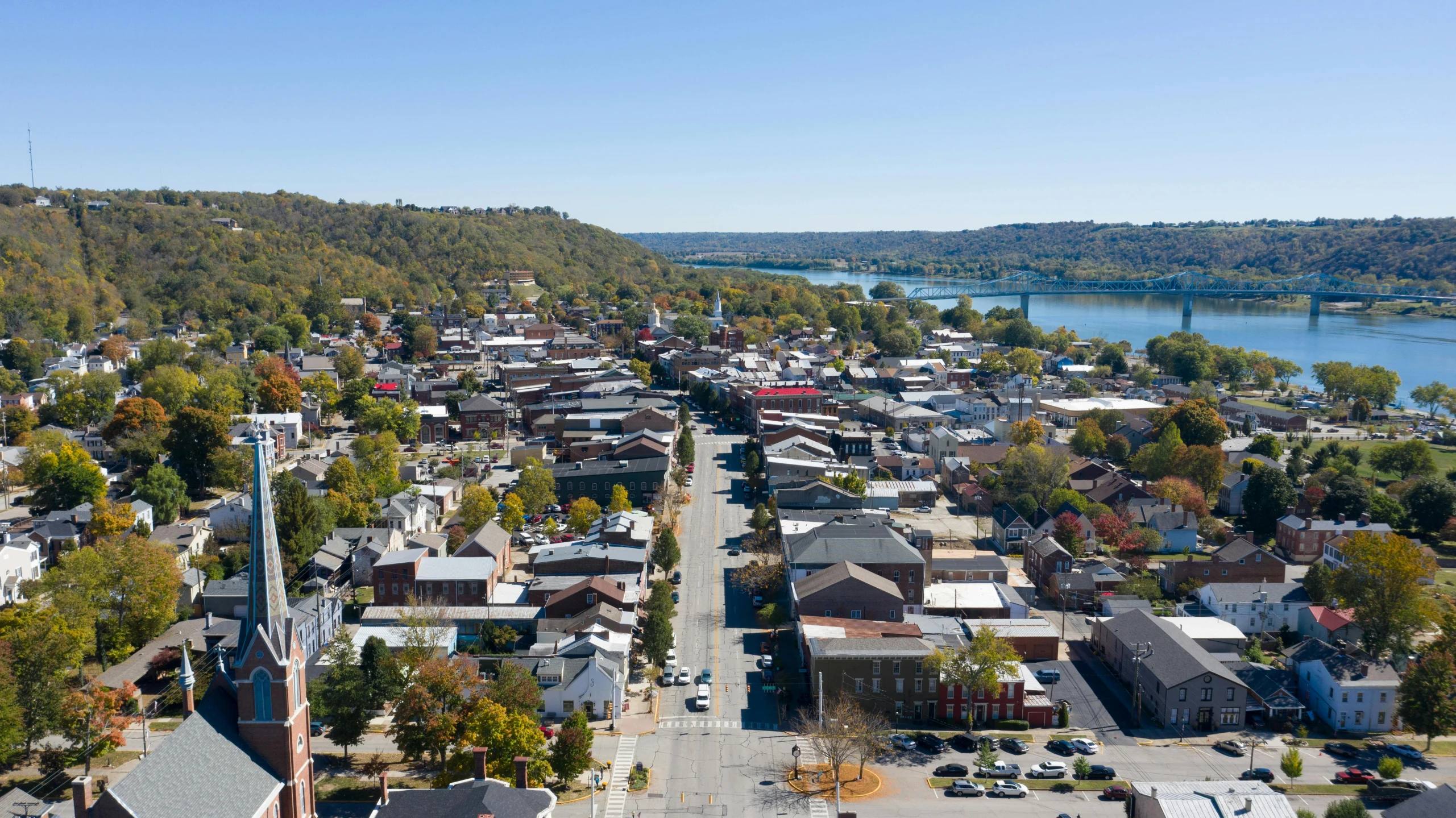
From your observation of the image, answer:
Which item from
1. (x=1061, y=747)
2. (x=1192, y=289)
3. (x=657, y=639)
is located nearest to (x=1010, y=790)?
(x=1061, y=747)

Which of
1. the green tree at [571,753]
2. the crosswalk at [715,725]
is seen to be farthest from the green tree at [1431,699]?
the green tree at [571,753]

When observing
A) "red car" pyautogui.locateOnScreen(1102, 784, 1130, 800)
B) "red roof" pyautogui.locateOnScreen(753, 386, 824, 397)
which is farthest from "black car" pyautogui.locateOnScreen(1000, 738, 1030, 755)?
"red roof" pyautogui.locateOnScreen(753, 386, 824, 397)

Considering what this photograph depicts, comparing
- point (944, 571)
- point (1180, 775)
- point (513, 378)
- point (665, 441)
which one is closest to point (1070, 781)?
point (1180, 775)

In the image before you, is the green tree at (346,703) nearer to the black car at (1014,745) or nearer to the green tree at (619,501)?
the black car at (1014,745)

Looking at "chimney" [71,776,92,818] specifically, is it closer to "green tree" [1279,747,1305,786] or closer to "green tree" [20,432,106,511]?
"green tree" [1279,747,1305,786]

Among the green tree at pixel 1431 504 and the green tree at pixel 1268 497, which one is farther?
the green tree at pixel 1268 497
